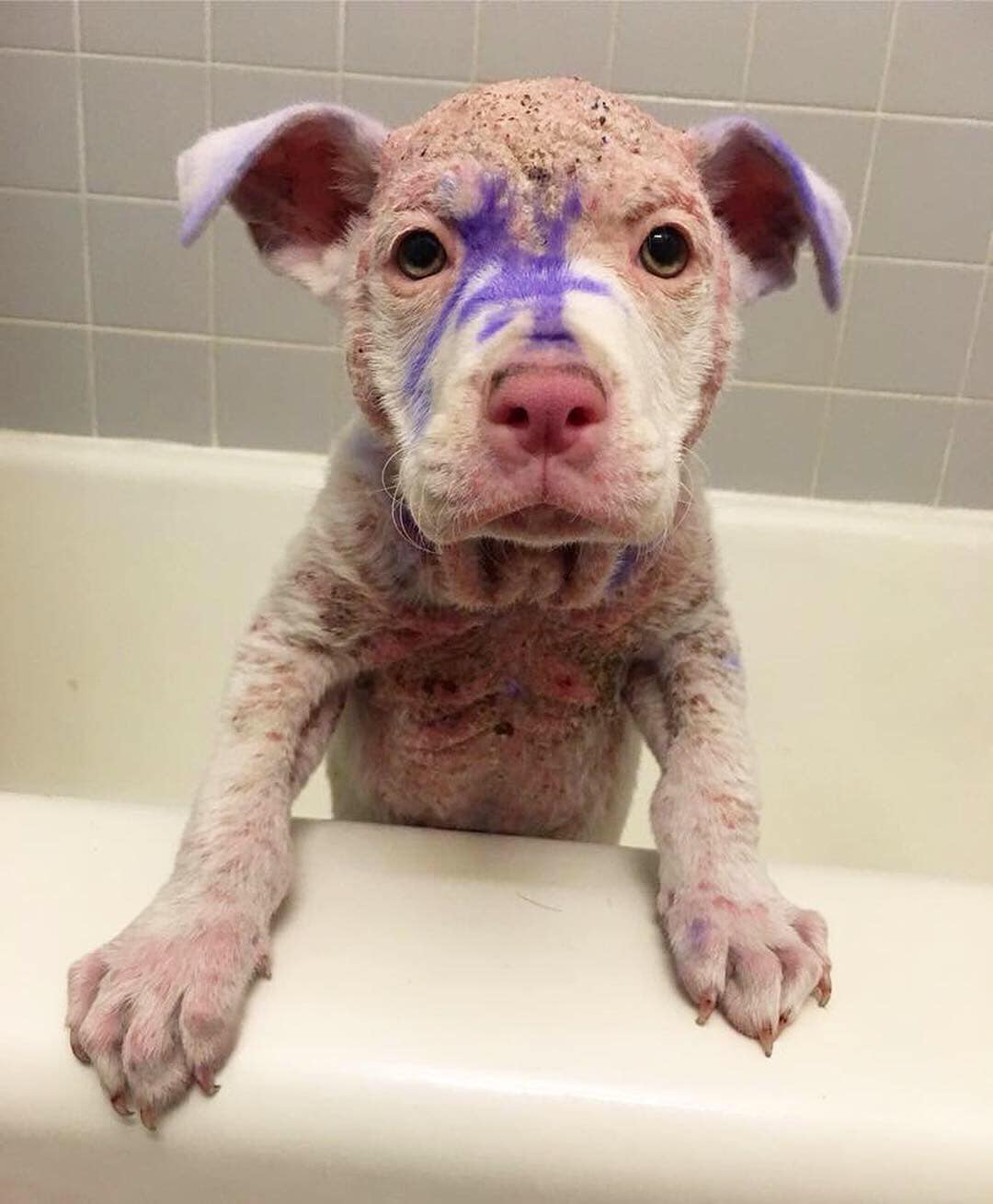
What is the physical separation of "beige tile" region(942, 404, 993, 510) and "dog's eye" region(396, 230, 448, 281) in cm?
94

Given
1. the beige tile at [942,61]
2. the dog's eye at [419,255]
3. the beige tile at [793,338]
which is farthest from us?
the beige tile at [793,338]

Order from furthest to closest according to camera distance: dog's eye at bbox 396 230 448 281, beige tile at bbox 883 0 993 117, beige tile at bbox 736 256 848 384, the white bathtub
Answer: beige tile at bbox 736 256 848 384 < beige tile at bbox 883 0 993 117 < dog's eye at bbox 396 230 448 281 < the white bathtub

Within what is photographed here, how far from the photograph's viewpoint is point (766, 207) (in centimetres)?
80

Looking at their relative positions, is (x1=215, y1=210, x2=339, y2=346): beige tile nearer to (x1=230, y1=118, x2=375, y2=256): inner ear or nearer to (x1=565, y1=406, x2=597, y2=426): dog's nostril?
(x1=230, y1=118, x2=375, y2=256): inner ear

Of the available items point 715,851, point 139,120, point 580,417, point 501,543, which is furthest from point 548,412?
point 139,120

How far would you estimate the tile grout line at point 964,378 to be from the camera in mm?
1365

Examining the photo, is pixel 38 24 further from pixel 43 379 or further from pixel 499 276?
pixel 499 276

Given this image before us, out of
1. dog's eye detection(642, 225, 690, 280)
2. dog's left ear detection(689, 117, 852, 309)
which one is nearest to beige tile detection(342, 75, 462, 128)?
dog's left ear detection(689, 117, 852, 309)

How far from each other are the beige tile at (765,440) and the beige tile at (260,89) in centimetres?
57

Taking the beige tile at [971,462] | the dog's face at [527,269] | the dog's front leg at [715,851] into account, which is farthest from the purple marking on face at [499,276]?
the beige tile at [971,462]

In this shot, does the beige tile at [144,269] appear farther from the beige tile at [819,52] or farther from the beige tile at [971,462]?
the beige tile at [971,462]

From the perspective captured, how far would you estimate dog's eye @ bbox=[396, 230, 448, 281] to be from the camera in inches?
26.4

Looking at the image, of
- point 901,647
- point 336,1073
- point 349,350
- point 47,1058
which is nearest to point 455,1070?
point 336,1073

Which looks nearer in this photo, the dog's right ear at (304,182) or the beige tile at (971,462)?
the dog's right ear at (304,182)
